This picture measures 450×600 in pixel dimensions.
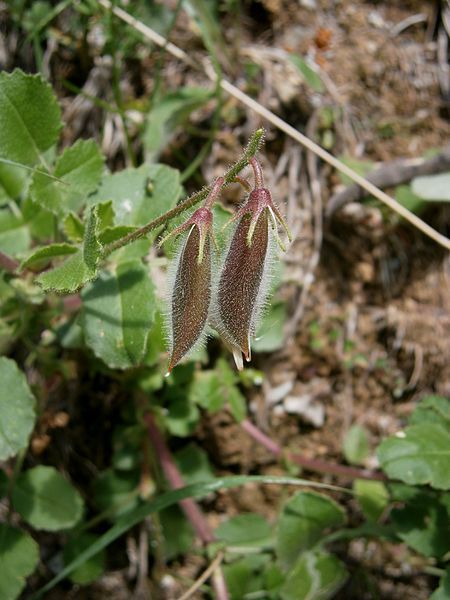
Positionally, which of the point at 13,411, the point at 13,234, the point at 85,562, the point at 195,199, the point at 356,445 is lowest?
the point at 356,445

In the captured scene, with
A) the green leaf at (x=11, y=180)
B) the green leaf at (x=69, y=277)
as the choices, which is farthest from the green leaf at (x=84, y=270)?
the green leaf at (x=11, y=180)

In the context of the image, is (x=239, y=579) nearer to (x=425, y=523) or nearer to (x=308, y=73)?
(x=425, y=523)

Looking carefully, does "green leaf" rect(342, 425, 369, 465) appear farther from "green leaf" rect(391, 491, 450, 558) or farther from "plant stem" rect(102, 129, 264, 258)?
"plant stem" rect(102, 129, 264, 258)

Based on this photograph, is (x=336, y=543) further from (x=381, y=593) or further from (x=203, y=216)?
(x=203, y=216)

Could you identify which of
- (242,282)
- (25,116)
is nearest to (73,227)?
(25,116)

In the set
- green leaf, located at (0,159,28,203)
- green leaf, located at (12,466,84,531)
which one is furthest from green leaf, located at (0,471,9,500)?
green leaf, located at (0,159,28,203)
